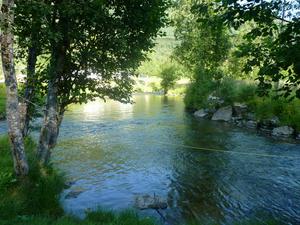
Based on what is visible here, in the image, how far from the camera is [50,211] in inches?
440

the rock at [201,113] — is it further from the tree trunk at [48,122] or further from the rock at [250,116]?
the tree trunk at [48,122]

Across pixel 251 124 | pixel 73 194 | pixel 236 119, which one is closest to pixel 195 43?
pixel 236 119

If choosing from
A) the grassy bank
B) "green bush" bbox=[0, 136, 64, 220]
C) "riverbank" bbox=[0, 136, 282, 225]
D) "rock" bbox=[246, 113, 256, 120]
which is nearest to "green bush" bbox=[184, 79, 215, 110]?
the grassy bank

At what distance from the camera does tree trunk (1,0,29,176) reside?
9961 mm

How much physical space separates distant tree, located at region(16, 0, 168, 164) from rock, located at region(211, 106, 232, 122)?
24.7m

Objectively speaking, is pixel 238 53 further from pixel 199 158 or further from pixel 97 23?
pixel 199 158

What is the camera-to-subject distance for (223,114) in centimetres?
3919

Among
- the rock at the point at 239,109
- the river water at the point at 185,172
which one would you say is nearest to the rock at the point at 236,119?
the rock at the point at 239,109

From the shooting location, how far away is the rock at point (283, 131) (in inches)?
1141

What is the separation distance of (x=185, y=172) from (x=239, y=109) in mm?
21351

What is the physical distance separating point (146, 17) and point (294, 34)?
618 cm

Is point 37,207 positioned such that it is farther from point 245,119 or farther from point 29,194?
point 245,119

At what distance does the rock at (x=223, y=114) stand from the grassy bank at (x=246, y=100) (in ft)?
4.07

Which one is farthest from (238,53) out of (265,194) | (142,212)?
(265,194)
